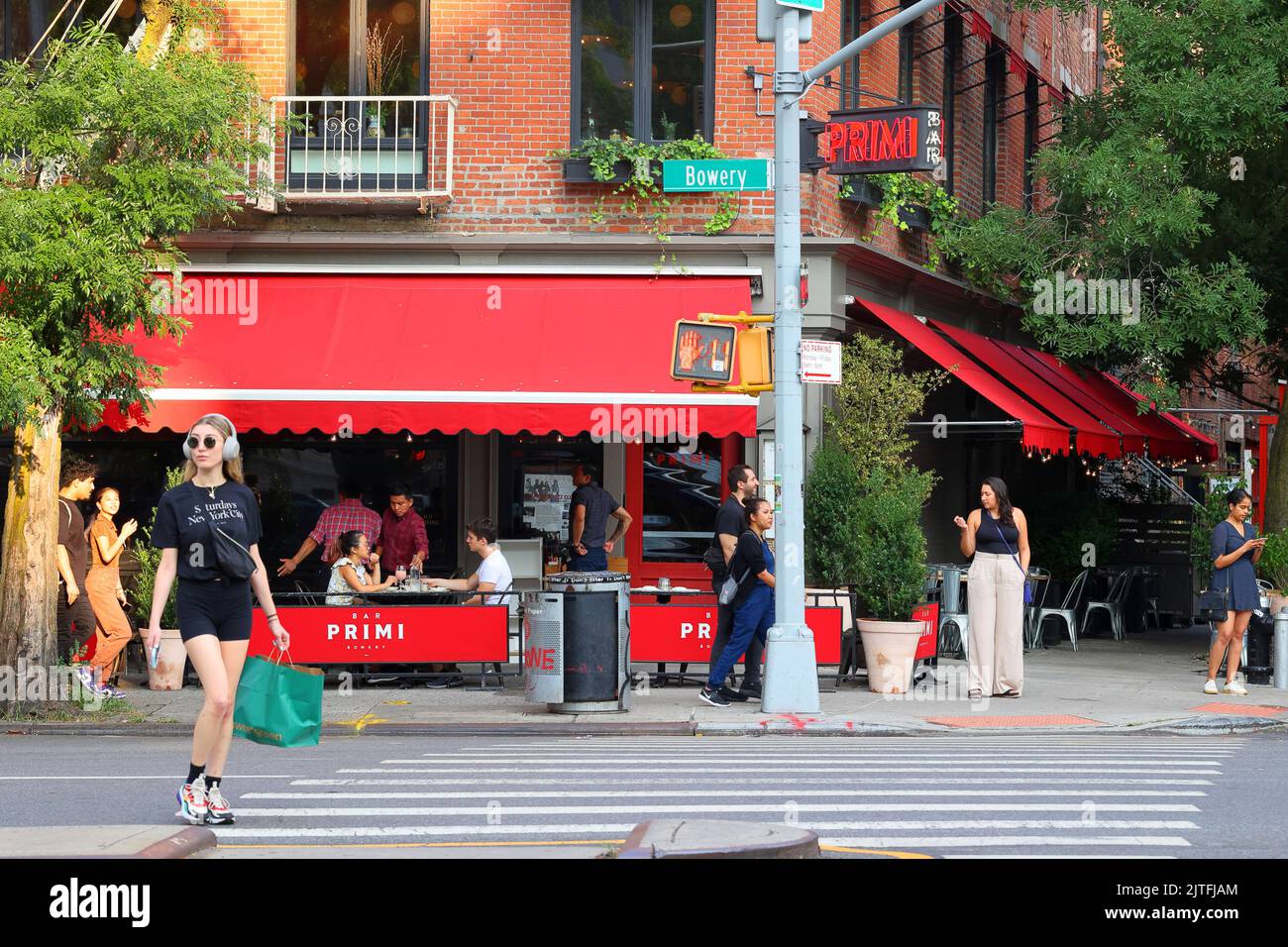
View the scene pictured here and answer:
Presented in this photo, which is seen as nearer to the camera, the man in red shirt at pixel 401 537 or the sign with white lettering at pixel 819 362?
the sign with white lettering at pixel 819 362

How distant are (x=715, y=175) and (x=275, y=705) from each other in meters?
9.98

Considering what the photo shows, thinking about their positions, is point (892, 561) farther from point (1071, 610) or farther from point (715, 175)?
point (1071, 610)

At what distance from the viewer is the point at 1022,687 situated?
15.3 m

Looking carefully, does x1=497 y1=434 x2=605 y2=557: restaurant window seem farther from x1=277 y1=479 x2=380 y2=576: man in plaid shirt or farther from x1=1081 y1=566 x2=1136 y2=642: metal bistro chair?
x1=1081 y1=566 x2=1136 y2=642: metal bistro chair

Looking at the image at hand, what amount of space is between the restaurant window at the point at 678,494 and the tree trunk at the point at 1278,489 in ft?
20.8

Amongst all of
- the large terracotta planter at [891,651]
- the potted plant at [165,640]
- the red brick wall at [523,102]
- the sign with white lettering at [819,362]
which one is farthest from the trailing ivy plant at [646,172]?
the potted plant at [165,640]

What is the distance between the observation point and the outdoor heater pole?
1297 cm

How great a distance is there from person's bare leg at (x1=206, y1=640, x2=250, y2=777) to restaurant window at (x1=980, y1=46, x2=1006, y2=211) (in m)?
17.9

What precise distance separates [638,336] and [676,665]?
3451 millimetres

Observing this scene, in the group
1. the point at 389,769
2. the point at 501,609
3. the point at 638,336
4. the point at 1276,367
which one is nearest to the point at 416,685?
the point at 501,609

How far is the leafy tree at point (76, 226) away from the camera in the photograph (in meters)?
12.4

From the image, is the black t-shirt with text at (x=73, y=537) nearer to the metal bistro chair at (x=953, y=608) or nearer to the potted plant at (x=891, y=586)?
the potted plant at (x=891, y=586)

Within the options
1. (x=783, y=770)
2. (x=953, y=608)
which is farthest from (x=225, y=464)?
(x=953, y=608)

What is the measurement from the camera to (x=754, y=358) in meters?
13.4
